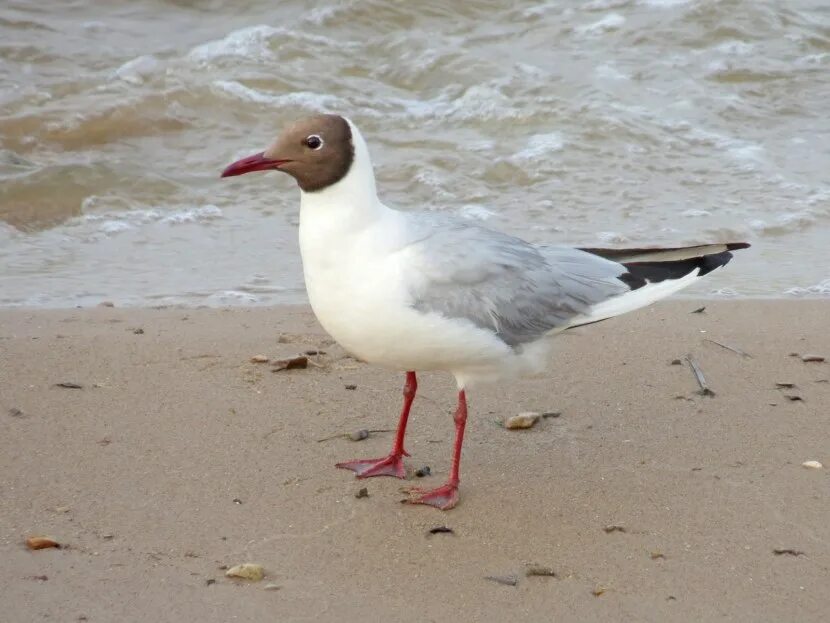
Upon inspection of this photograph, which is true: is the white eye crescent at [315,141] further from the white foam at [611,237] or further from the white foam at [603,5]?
the white foam at [603,5]

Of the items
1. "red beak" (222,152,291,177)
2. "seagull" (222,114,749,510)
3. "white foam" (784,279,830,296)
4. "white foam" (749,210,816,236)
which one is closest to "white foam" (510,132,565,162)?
"white foam" (749,210,816,236)

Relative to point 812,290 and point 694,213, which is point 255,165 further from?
point 694,213

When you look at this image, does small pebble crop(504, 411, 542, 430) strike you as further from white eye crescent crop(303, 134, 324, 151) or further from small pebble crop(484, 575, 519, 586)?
white eye crescent crop(303, 134, 324, 151)

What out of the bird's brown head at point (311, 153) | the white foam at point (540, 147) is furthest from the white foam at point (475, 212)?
the bird's brown head at point (311, 153)

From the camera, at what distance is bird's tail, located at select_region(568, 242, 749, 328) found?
16.1 ft

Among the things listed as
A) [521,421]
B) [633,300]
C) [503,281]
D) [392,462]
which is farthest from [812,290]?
[392,462]

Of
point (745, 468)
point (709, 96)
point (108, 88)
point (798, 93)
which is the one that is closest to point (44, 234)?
point (108, 88)

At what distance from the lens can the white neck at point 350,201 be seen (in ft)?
14.5

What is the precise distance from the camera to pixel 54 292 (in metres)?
6.78

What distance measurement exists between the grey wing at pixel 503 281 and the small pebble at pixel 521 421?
1.53 ft

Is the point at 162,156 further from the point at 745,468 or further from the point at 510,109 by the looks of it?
the point at 745,468

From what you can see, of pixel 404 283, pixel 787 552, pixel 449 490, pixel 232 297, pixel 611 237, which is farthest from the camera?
pixel 611 237

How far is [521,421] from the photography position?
16.6ft

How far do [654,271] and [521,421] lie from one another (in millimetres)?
851
